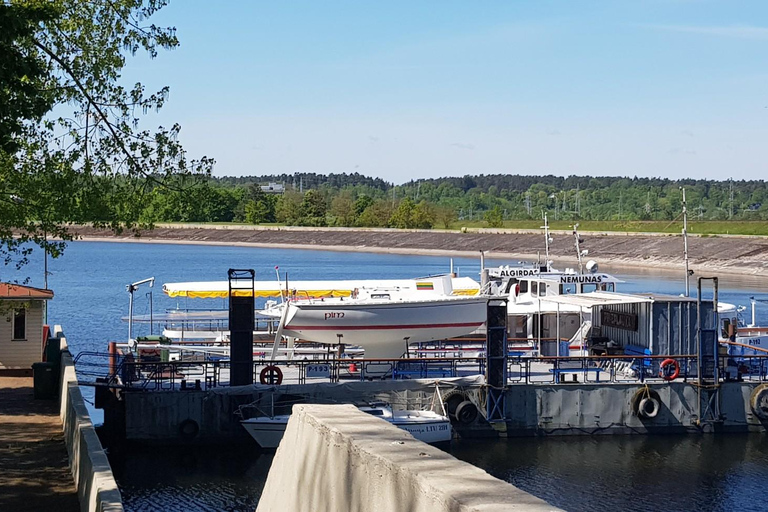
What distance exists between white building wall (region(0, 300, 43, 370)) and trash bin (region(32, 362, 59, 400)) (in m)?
3.46

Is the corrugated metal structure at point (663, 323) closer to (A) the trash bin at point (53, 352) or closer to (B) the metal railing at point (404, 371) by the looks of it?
(B) the metal railing at point (404, 371)

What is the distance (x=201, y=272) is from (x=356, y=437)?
112770 millimetres

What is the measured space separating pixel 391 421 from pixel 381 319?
19.6 ft

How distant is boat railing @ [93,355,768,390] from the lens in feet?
94.2

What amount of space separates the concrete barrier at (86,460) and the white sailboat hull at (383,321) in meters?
10.6

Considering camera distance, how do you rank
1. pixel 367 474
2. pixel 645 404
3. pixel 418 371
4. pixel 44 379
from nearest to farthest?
pixel 367 474, pixel 44 379, pixel 645 404, pixel 418 371

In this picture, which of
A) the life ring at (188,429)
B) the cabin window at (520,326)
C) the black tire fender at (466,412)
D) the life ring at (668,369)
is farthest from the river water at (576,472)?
the cabin window at (520,326)

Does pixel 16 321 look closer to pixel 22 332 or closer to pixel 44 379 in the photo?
pixel 22 332

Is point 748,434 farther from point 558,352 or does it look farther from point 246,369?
point 246,369

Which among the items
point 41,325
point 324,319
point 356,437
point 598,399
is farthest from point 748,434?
point 356,437

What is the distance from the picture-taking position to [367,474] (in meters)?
6.93

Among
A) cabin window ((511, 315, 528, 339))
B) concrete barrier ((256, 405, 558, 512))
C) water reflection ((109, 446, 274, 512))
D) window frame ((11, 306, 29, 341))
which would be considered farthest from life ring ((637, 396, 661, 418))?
concrete barrier ((256, 405, 558, 512))

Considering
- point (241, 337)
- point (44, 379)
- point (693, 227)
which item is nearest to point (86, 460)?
point (44, 379)

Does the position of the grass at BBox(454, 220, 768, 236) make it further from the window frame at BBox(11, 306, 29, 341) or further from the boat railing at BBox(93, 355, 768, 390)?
the window frame at BBox(11, 306, 29, 341)
